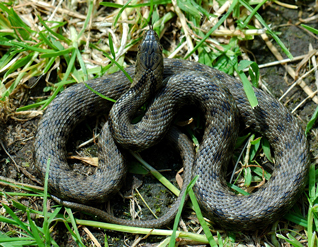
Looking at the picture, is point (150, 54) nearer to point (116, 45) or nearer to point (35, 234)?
point (116, 45)

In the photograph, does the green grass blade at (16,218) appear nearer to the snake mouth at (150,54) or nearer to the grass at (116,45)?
the grass at (116,45)

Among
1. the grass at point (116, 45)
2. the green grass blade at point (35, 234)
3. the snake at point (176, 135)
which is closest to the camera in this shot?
the green grass blade at point (35, 234)

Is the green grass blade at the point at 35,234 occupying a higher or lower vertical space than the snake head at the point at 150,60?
→ lower

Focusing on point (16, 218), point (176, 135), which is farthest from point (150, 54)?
point (16, 218)

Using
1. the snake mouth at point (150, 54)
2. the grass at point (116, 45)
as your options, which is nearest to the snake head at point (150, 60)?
the snake mouth at point (150, 54)

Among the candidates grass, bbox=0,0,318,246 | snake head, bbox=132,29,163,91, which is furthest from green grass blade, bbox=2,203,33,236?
snake head, bbox=132,29,163,91

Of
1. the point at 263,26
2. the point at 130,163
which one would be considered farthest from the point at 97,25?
the point at 263,26

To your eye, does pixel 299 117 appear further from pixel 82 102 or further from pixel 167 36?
pixel 82 102
